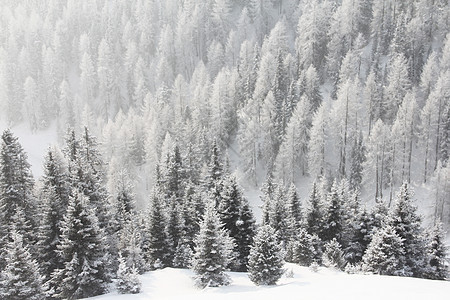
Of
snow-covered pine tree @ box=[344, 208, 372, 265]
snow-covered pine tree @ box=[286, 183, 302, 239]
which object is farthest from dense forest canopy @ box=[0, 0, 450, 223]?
snow-covered pine tree @ box=[344, 208, 372, 265]

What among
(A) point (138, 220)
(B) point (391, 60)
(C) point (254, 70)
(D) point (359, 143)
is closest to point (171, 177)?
(A) point (138, 220)

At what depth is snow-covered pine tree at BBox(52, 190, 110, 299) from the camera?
23234mm

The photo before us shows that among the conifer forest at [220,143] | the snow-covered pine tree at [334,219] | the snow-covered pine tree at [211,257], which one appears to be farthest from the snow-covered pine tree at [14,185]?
the snow-covered pine tree at [334,219]

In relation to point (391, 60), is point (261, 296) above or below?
below

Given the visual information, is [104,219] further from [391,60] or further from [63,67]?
[63,67]

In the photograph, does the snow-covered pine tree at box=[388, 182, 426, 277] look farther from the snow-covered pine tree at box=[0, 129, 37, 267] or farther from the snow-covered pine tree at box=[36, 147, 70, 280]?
the snow-covered pine tree at box=[0, 129, 37, 267]

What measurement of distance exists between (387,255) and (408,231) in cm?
297

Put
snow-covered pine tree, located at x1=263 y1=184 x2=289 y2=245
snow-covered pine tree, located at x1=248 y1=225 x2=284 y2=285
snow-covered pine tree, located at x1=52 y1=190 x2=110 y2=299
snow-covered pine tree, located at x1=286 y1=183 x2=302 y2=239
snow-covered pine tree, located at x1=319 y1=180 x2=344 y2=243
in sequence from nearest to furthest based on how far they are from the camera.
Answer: snow-covered pine tree, located at x1=248 y1=225 x2=284 y2=285 < snow-covered pine tree, located at x1=52 y1=190 x2=110 y2=299 < snow-covered pine tree, located at x1=319 y1=180 x2=344 y2=243 < snow-covered pine tree, located at x1=263 y1=184 x2=289 y2=245 < snow-covered pine tree, located at x1=286 y1=183 x2=302 y2=239

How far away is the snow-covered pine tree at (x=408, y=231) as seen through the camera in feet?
94.9

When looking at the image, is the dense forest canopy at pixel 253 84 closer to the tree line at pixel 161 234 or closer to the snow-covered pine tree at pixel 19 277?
the tree line at pixel 161 234

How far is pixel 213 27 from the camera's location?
11550 cm

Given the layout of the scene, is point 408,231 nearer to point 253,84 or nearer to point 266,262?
point 266,262

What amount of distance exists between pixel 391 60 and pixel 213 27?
5711 cm

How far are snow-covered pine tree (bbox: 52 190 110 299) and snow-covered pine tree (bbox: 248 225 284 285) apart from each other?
9579 mm
